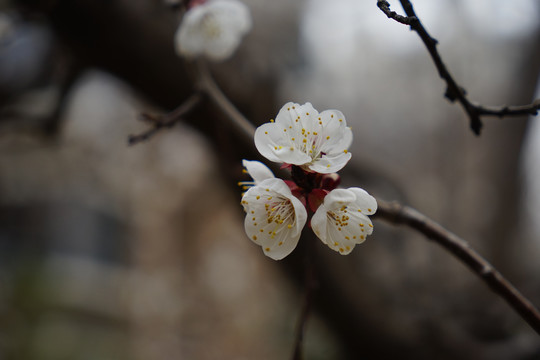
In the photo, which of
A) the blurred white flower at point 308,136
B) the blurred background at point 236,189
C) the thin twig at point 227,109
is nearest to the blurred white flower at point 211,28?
the thin twig at point 227,109

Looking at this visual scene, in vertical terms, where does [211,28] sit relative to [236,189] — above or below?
above

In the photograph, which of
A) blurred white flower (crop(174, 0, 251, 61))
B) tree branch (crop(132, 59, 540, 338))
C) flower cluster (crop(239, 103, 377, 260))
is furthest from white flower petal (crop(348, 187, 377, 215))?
blurred white flower (crop(174, 0, 251, 61))

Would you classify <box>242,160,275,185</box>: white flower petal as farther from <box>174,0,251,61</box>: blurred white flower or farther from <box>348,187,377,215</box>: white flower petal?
<box>174,0,251,61</box>: blurred white flower

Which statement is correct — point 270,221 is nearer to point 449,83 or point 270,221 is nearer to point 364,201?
point 364,201

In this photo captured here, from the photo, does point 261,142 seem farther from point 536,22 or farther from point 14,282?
point 14,282

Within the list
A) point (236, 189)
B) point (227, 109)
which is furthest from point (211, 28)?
point (236, 189)

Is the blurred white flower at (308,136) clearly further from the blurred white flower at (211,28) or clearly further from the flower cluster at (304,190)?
the blurred white flower at (211,28)
